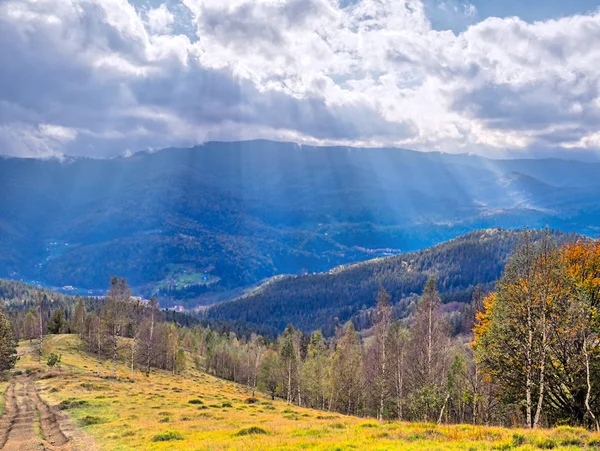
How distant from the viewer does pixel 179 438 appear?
3073 centimetres

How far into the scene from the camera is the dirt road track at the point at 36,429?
3056 centimetres

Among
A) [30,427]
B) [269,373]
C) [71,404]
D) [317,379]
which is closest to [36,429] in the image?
[30,427]

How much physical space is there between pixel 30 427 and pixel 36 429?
142 cm

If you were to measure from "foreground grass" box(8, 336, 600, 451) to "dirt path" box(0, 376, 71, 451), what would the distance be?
2103 mm

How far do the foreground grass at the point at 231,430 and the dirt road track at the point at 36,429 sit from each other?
4.78 ft

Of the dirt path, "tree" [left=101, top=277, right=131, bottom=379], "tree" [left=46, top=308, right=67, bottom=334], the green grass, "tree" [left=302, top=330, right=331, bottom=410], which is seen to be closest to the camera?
the dirt path

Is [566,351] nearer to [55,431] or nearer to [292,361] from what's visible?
[55,431]

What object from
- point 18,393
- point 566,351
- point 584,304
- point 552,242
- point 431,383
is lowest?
point 18,393

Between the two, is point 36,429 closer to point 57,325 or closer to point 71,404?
point 71,404

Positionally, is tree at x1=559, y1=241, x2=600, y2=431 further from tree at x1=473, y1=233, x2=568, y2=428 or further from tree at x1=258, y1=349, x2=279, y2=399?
tree at x1=258, y1=349, x2=279, y2=399

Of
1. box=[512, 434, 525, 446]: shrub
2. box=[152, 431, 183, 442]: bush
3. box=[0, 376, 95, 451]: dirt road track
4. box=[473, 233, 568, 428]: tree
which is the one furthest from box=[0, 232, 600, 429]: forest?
box=[0, 376, 95, 451]: dirt road track

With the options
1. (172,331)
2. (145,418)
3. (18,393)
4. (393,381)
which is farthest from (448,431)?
(172,331)

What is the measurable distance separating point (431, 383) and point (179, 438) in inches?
1170

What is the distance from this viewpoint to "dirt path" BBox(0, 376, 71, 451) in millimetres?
Result: 30703
